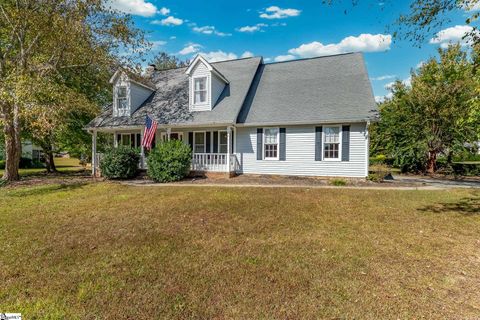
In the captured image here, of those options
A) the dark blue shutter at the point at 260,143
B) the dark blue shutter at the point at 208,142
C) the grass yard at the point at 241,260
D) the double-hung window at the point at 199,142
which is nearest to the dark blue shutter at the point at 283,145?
the dark blue shutter at the point at 260,143

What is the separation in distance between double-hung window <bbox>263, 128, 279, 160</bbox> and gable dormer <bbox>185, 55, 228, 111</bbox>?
3705 millimetres

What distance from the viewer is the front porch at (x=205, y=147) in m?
14.3

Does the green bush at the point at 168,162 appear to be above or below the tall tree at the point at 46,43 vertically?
below

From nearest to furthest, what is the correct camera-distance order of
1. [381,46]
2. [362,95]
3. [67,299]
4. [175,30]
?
[67,299], [381,46], [362,95], [175,30]

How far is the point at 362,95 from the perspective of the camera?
13.3 metres

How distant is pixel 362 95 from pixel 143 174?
1309 centimetres

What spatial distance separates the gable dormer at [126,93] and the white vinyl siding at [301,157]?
7.25 meters

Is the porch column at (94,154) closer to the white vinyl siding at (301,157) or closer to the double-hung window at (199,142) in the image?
the double-hung window at (199,142)

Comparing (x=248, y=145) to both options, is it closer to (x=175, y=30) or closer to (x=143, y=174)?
(x=143, y=174)

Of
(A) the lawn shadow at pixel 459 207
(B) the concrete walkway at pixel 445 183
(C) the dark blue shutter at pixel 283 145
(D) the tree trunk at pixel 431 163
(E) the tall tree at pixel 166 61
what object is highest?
(E) the tall tree at pixel 166 61

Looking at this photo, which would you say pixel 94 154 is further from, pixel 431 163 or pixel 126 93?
pixel 431 163

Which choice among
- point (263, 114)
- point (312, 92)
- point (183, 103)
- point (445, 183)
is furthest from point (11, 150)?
point (445, 183)

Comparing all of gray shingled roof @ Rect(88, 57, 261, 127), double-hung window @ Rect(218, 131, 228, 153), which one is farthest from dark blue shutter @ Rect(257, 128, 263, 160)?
double-hung window @ Rect(218, 131, 228, 153)

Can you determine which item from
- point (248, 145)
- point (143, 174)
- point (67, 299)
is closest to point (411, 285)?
point (67, 299)
